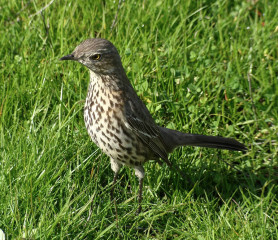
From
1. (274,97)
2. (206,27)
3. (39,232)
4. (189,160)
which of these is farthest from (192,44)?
(39,232)

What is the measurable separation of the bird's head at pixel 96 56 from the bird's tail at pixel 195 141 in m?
0.95

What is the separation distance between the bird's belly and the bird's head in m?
0.36

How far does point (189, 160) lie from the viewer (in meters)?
5.50

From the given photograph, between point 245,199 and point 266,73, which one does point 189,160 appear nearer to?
point 245,199

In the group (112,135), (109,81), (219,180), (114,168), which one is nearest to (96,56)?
(109,81)

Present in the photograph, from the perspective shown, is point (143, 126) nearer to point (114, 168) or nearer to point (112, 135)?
point (112, 135)

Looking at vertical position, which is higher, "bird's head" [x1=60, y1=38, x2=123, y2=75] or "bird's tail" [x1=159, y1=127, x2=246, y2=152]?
"bird's head" [x1=60, y1=38, x2=123, y2=75]

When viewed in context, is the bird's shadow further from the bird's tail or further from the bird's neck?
the bird's neck

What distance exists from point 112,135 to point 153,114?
1203mm

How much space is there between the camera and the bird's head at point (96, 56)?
4.54 metres

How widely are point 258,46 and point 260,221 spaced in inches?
96.5

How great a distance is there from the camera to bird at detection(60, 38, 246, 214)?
4.58 metres

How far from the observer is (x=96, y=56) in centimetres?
456

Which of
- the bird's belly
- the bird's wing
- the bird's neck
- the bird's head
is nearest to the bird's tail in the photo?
the bird's wing
